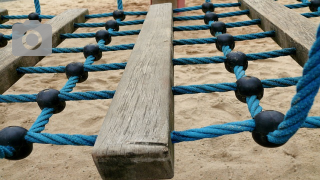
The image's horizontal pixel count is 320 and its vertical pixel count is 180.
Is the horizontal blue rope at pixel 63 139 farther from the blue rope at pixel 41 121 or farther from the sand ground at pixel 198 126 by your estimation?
the sand ground at pixel 198 126

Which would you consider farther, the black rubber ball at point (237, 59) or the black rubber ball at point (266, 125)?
the black rubber ball at point (237, 59)

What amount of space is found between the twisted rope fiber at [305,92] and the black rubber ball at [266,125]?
82 mm

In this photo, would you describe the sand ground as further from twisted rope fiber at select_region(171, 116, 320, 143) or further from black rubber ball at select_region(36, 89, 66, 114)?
twisted rope fiber at select_region(171, 116, 320, 143)

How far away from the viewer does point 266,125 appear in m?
0.73

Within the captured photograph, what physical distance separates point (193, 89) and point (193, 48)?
6.48 feet

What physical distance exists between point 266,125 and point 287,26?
0.89m

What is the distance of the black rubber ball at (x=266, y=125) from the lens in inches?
28.7

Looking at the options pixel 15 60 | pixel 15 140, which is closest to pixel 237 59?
pixel 15 140

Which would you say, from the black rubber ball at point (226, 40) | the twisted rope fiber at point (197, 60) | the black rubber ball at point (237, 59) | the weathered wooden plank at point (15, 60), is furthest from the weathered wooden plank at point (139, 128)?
the weathered wooden plank at point (15, 60)

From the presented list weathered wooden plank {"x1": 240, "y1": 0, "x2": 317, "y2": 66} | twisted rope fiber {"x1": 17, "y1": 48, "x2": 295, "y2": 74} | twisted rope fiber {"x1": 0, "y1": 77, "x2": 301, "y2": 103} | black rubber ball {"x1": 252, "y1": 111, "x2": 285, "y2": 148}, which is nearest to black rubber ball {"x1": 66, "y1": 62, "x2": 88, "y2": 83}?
twisted rope fiber {"x1": 17, "y1": 48, "x2": 295, "y2": 74}

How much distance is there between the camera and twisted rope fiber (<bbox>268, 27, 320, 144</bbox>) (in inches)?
21.1

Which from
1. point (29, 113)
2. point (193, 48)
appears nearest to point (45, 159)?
A: point (29, 113)

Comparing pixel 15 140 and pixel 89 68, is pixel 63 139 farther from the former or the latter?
pixel 89 68

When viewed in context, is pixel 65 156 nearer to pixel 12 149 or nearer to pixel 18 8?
pixel 12 149
